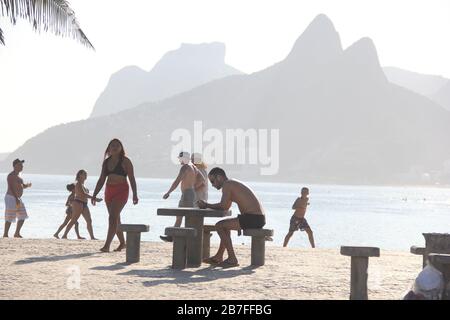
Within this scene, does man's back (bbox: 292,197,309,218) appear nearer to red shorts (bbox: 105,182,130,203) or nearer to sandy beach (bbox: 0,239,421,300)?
sandy beach (bbox: 0,239,421,300)

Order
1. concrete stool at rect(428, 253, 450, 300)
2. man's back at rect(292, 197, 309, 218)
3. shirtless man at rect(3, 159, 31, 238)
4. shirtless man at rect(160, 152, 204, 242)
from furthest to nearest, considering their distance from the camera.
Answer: man's back at rect(292, 197, 309, 218)
shirtless man at rect(3, 159, 31, 238)
shirtless man at rect(160, 152, 204, 242)
concrete stool at rect(428, 253, 450, 300)

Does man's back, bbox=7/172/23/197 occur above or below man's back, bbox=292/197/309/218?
above

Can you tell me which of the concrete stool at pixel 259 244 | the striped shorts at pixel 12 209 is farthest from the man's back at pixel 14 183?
the concrete stool at pixel 259 244

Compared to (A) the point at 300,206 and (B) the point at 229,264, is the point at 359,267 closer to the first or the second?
(B) the point at 229,264

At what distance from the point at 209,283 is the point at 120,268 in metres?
1.76

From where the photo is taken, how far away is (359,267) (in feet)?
25.8

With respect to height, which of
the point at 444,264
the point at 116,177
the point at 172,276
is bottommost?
the point at 172,276

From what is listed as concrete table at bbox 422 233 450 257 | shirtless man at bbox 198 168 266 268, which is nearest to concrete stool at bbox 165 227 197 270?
shirtless man at bbox 198 168 266 268

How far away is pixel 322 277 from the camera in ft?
32.3

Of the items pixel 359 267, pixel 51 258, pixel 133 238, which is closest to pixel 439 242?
pixel 359 267

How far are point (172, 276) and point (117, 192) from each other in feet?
9.03

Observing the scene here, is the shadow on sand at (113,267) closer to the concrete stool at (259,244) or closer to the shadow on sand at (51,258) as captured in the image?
the shadow on sand at (51,258)

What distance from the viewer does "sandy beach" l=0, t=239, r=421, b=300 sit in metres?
7.89
